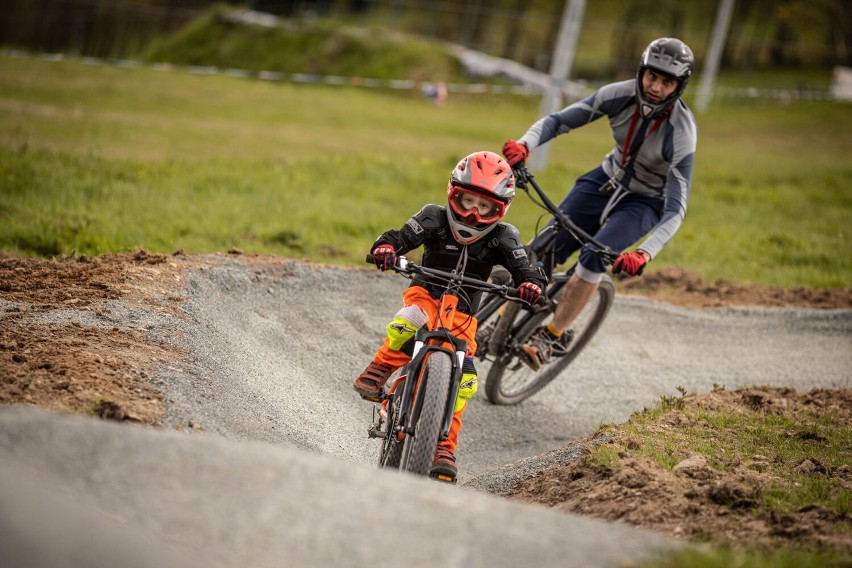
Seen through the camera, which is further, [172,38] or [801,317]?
[172,38]

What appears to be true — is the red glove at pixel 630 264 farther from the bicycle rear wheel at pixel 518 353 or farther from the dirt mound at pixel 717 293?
the dirt mound at pixel 717 293

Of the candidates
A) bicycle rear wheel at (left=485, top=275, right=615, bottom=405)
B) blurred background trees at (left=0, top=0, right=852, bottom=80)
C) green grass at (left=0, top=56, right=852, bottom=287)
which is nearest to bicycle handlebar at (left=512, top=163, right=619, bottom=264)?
bicycle rear wheel at (left=485, top=275, right=615, bottom=405)

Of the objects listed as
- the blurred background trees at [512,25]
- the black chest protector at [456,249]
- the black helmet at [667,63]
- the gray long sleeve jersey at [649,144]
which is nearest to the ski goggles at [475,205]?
the black chest protector at [456,249]

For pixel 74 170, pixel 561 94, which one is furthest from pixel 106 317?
pixel 561 94

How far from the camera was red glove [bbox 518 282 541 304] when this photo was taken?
5.70 meters

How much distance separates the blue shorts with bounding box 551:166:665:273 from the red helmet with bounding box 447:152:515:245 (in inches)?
75.9

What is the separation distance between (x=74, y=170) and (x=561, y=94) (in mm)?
9099

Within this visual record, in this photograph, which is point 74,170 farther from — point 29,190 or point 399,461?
point 399,461

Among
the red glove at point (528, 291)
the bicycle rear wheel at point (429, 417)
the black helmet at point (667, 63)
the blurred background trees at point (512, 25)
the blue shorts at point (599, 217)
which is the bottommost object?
the bicycle rear wheel at point (429, 417)

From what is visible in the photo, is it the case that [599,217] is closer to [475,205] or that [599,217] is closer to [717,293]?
[475,205]

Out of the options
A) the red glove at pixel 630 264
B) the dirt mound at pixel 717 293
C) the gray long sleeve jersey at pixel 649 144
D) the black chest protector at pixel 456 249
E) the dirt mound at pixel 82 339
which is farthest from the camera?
the dirt mound at pixel 717 293

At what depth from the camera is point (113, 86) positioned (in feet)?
87.5

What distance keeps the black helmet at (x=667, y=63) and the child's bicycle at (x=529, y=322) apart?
1.15 meters

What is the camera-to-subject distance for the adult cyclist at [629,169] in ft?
23.1
